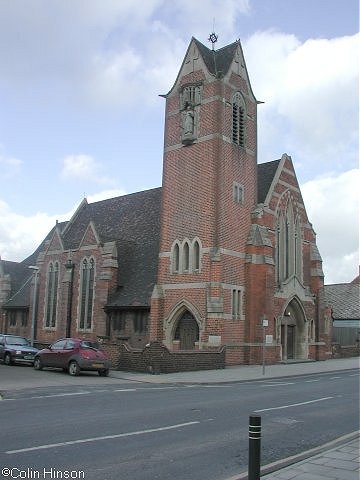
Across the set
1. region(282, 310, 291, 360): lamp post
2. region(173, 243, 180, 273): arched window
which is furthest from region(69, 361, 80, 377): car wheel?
region(282, 310, 291, 360): lamp post

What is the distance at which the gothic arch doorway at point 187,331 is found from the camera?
3016 cm

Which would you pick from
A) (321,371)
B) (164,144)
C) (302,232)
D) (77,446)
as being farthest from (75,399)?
(302,232)

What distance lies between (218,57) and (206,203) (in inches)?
409

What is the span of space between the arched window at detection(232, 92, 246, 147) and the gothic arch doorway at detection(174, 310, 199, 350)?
35.5 ft

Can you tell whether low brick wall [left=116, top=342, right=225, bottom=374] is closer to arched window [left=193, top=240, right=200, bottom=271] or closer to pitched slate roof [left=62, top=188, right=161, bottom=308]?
arched window [left=193, top=240, right=200, bottom=271]

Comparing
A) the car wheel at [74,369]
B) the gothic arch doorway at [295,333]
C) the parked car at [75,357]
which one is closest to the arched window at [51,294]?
the parked car at [75,357]

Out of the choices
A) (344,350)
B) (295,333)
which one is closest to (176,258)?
(295,333)

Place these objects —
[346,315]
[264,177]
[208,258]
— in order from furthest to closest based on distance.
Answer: [346,315], [264,177], [208,258]

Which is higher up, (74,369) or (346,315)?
(346,315)

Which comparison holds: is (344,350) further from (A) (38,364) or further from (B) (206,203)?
(A) (38,364)

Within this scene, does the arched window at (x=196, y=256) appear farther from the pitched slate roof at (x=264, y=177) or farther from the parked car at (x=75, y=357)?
the parked car at (x=75, y=357)

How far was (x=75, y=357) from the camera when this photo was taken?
22172 millimetres

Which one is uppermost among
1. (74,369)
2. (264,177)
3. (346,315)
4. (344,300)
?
(264,177)

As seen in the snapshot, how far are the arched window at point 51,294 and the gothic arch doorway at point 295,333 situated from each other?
53.3 ft
